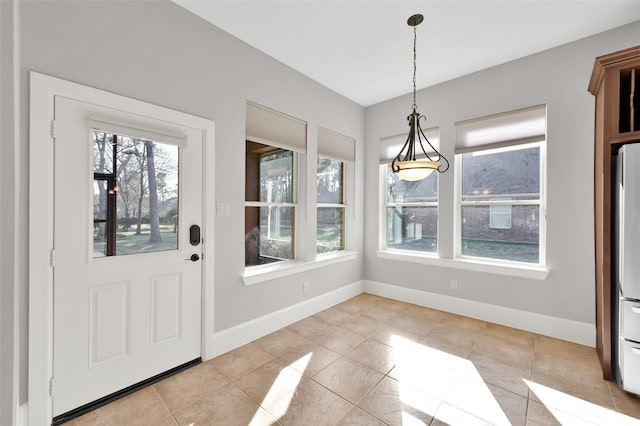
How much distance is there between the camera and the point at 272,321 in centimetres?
297

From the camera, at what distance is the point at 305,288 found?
11.1 feet

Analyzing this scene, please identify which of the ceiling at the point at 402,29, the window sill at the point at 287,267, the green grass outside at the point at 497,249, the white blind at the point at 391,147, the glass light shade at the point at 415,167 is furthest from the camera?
the white blind at the point at 391,147

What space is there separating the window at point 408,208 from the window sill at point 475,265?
0.18 meters

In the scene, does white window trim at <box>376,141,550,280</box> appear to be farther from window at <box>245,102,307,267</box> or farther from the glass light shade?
the glass light shade

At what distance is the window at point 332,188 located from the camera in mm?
3721

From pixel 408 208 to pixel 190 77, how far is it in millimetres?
3186

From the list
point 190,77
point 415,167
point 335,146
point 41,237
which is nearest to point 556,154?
point 415,167

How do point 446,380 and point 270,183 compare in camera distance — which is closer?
point 446,380

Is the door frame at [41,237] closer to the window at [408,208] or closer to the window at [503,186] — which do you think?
the window at [408,208]

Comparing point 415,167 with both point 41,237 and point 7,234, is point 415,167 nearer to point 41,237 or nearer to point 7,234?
point 7,234

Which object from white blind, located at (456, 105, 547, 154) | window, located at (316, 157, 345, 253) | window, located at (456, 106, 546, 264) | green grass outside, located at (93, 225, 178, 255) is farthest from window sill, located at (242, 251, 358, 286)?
white blind, located at (456, 105, 547, 154)

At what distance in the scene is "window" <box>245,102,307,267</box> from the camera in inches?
114

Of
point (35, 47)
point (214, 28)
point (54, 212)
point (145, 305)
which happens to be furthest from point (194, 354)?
point (214, 28)

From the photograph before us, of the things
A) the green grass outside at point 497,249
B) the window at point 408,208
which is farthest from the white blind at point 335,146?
the green grass outside at point 497,249
